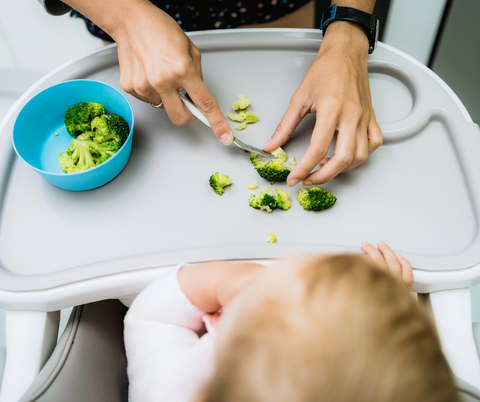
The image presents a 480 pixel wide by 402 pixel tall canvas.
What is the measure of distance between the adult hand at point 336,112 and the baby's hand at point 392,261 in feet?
0.54

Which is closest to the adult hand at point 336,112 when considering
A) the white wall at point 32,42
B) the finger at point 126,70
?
the finger at point 126,70

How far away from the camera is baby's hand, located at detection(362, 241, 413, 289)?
61 centimetres

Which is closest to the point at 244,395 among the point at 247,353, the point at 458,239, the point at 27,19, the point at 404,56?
the point at 247,353

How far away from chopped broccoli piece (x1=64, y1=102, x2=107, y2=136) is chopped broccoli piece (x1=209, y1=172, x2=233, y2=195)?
298mm

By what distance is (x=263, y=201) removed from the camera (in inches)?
27.0

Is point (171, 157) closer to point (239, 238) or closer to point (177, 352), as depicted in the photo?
point (239, 238)

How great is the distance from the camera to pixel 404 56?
0.89 meters

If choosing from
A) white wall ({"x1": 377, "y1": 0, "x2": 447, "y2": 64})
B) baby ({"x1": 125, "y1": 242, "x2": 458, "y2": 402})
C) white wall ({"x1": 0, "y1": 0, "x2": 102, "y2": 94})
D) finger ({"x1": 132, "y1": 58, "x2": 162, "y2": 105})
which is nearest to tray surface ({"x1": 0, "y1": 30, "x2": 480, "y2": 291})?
finger ({"x1": 132, "y1": 58, "x2": 162, "y2": 105})

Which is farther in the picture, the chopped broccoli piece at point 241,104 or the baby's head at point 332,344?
the chopped broccoli piece at point 241,104

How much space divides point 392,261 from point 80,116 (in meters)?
0.69

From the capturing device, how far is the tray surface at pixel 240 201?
660 mm

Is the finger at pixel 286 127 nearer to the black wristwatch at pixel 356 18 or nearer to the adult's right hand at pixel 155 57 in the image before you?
the adult's right hand at pixel 155 57

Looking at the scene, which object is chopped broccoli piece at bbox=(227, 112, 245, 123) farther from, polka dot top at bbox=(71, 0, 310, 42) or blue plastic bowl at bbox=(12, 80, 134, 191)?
polka dot top at bbox=(71, 0, 310, 42)

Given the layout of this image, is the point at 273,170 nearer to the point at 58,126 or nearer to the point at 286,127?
the point at 286,127
